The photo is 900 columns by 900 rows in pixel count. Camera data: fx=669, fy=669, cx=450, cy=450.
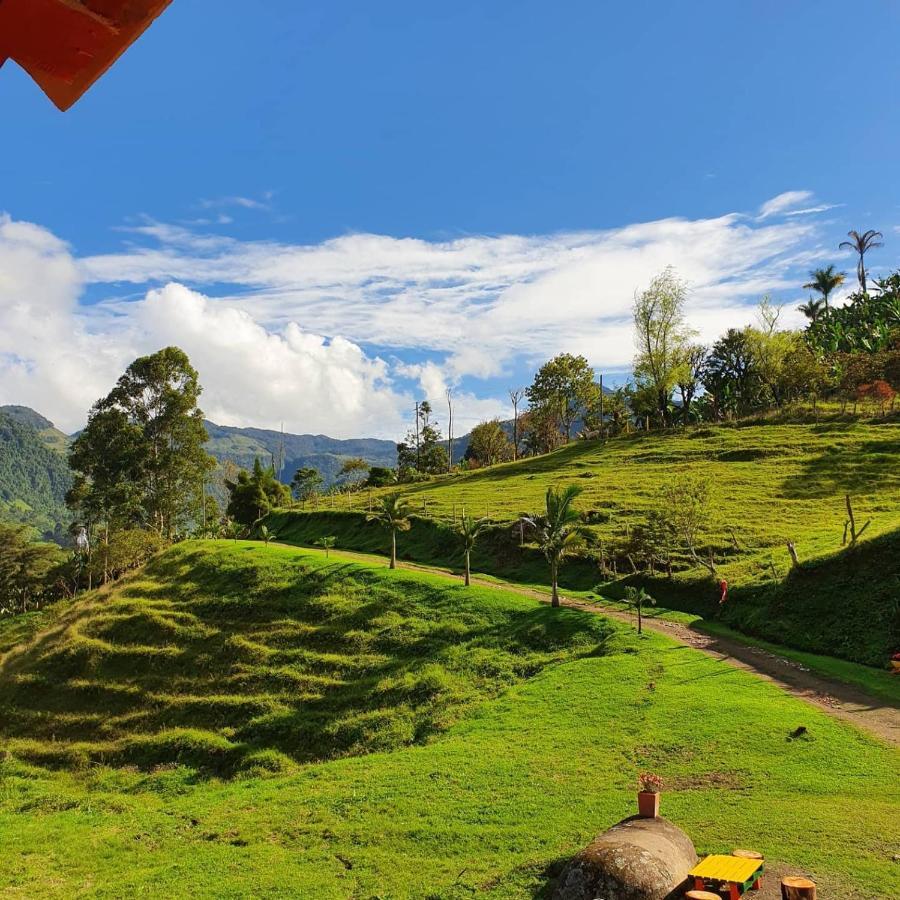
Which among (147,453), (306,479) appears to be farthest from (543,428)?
(147,453)

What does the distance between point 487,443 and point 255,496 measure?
35057 mm

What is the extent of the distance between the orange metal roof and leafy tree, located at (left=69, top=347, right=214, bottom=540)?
69342 millimetres

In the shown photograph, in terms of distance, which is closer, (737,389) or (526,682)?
(526,682)

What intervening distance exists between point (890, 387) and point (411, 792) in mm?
60676

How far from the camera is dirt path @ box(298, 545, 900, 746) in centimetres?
1772

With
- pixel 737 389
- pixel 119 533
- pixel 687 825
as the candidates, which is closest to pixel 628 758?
pixel 687 825

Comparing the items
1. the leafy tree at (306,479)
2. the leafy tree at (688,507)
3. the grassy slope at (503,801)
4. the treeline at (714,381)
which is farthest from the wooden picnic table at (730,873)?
the leafy tree at (306,479)

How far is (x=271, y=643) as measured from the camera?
32.7 metres

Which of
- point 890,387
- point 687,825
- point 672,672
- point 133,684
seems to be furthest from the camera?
point 890,387

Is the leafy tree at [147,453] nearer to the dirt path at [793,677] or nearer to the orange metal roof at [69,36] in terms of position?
the dirt path at [793,677]

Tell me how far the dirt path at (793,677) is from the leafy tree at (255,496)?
49440 mm

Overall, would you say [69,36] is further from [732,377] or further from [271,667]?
[732,377]

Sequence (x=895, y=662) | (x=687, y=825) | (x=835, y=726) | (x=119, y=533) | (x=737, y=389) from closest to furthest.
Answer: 1. (x=687, y=825)
2. (x=835, y=726)
3. (x=895, y=662)
4. (x=119, y=533)
5. (x=737, y=389)

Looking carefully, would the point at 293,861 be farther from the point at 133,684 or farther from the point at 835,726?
the point at 133,684
